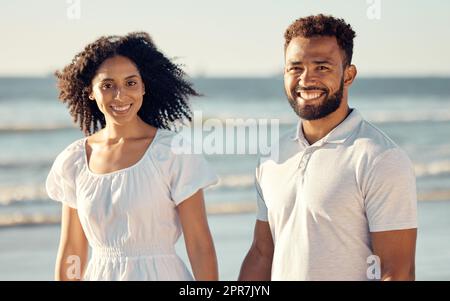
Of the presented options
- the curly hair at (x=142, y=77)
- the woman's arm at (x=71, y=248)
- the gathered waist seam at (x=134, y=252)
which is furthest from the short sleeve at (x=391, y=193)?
the woman's arm at (x=71, y=248)

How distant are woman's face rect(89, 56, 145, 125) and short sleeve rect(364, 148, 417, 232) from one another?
3.83ft

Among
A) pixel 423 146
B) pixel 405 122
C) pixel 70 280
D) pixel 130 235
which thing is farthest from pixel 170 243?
pixel 405 122

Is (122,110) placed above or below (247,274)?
above

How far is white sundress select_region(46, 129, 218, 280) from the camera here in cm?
464

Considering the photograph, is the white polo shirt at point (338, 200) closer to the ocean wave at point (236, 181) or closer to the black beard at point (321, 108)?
the black beard at point (321, 108)

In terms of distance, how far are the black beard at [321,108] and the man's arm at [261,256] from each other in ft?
1.63

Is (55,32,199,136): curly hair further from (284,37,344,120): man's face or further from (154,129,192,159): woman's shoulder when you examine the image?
(284,37,344,120): man's face

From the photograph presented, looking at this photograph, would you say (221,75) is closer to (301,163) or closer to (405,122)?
(405,122)

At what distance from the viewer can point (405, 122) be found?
19.2 m

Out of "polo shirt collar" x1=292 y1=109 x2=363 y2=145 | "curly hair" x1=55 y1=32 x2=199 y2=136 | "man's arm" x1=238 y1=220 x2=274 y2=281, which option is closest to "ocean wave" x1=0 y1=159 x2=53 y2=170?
"curly hair" x1=55 y1=32 x2=199 y2=136

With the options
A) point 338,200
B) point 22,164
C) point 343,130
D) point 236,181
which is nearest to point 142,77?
point 343,130

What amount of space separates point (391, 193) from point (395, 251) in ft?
0.74
